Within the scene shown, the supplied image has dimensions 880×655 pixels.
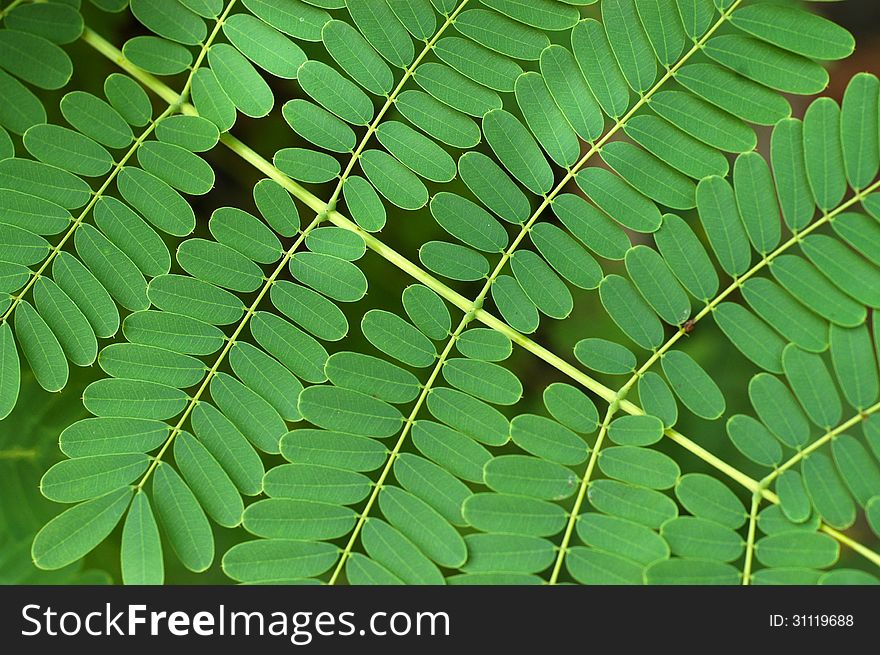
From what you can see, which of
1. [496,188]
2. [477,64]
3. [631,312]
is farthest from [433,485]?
[477,64]

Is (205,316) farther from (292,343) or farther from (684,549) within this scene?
(684,549)

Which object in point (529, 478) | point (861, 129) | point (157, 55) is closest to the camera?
point (861, 129)

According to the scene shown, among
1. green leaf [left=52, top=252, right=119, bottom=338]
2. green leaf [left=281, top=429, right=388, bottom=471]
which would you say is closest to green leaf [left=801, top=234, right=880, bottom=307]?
green leaf [left=281, top=429, right=388, bottom=471]

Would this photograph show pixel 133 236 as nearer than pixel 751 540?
No

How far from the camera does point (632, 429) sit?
176 centimetres

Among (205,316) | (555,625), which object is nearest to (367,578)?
(555,625)

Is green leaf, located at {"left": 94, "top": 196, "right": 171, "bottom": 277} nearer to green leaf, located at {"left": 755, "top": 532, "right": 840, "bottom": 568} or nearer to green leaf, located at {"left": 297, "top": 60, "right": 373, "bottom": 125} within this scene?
green leaf, located at {"left": 297, "top": 60, "right": 373, "bottom": 125}

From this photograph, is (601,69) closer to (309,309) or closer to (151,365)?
(309,309)

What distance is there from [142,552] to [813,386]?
5.48 feet

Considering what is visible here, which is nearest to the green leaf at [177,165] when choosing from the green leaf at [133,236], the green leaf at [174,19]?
the green leaf at [133,236]

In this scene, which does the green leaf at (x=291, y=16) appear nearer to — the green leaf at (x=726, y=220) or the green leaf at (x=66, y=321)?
the green leaf at (x=66, y=321)

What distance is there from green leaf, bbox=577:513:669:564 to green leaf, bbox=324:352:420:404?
531mm

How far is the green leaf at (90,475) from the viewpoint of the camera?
5.70ft

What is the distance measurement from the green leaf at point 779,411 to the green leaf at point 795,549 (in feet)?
0.70
